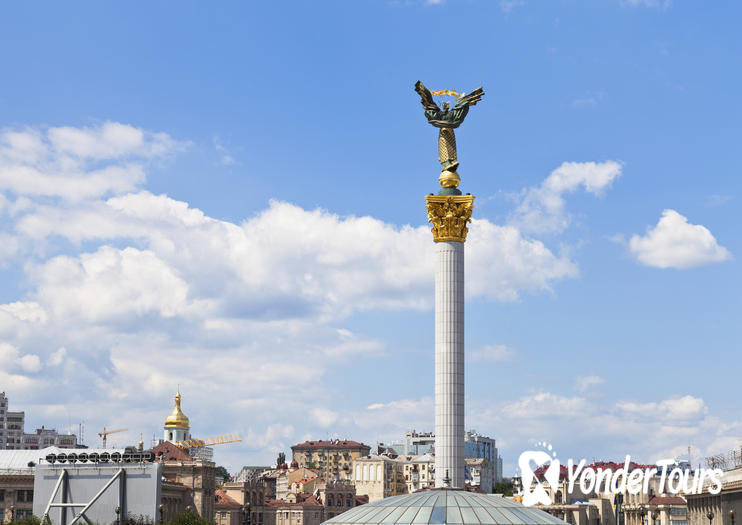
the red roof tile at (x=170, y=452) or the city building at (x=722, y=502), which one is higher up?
the red roof tile at (x=170, y=452)

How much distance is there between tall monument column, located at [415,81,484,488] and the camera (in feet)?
267

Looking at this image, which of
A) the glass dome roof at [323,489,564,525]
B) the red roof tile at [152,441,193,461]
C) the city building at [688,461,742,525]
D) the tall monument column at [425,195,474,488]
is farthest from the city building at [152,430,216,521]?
the glass dome roof at [323,489,564,525]

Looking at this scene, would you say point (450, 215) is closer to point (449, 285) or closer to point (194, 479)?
point (449, 285)

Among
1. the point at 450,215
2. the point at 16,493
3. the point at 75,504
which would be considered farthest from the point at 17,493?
the point at 450,215

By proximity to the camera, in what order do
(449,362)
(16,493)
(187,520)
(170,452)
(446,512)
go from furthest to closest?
(170,452), (16,493), (187,520), (449,362), (446,512)

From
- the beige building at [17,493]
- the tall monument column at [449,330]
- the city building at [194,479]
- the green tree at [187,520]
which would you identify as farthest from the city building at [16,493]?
the tall monument column at [449,330]

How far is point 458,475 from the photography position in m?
81.6

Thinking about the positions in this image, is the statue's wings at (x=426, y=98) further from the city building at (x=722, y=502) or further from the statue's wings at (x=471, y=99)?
the city building at (x=722, y=502)

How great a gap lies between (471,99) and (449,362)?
2202 cm

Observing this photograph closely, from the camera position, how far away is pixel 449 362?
3228 inches

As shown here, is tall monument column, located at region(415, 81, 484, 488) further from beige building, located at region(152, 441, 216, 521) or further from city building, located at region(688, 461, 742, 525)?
beige building, located at region(152, 441, 216, 521)

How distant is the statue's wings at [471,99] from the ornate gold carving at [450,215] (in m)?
8.33

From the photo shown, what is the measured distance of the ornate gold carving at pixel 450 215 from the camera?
83812 millimetres

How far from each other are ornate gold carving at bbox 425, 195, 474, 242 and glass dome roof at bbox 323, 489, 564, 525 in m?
23.1
